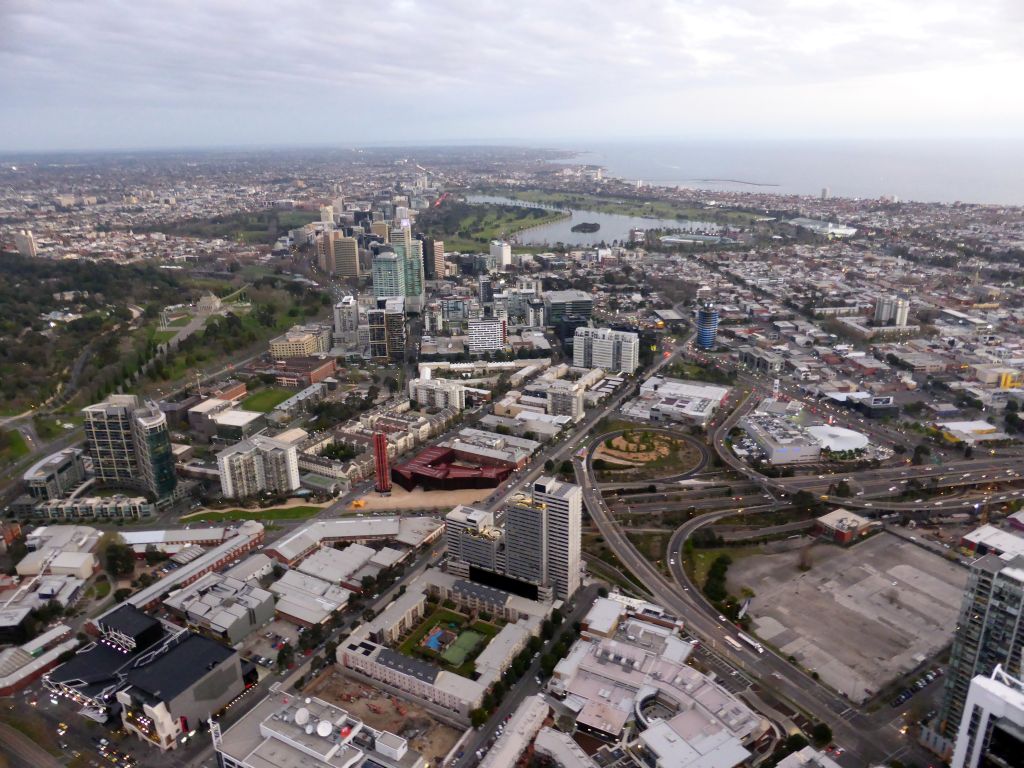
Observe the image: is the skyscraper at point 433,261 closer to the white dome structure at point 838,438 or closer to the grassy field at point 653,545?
the white dome structure at point 838,438

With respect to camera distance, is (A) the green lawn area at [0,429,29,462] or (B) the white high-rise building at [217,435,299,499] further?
(A) the green lawn area at [0,429,29,462]

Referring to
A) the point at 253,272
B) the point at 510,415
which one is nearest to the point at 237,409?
the point at 510,415

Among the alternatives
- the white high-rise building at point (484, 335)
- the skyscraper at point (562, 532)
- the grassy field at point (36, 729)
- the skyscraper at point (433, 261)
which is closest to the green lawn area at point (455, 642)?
the skyscraper at point (562, 532)

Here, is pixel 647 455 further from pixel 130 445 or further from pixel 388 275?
pixel 388 275

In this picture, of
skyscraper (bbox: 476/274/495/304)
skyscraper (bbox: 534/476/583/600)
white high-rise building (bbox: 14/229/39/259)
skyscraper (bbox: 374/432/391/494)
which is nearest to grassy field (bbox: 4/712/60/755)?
skyscraper (bbox: 534/476/583/600)

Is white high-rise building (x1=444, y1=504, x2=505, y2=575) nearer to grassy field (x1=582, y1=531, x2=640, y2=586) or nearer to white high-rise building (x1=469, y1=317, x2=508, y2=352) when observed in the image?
grassy field (x1=582, y1=531, x2=640, y2=586)

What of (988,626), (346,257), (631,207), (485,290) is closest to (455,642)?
(988,626)

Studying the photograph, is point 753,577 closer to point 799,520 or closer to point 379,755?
point 799,520
